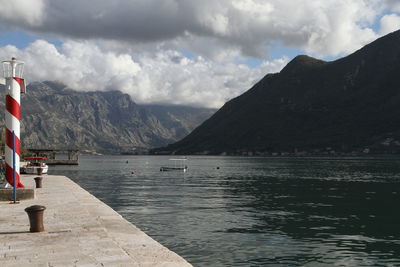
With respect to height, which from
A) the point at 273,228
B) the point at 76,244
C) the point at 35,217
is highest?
the point at 35,217

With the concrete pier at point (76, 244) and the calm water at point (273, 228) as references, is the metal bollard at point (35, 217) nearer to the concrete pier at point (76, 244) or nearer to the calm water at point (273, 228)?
the concrete pier at point (76, 244)

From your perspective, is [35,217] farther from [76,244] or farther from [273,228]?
[273,228]

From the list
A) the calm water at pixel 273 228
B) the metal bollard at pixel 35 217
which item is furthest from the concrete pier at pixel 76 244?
the calm water at pixel 273 228

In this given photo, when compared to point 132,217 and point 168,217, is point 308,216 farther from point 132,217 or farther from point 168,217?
point 132,217

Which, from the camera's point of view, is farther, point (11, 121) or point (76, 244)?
point (11, 121)

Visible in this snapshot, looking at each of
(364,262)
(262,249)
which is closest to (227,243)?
(262,249)

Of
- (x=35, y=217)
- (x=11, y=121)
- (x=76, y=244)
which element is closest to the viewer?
(x=76, y=244)

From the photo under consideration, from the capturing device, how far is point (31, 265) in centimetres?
1245

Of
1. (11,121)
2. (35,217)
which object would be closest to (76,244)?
(35,217)

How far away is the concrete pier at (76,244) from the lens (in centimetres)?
1313

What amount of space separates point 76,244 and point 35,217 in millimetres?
3142

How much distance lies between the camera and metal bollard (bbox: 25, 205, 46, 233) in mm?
17188

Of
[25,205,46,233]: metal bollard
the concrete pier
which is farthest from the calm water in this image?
[25,205,46,233]: metal bollard

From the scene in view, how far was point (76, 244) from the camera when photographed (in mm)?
15211
